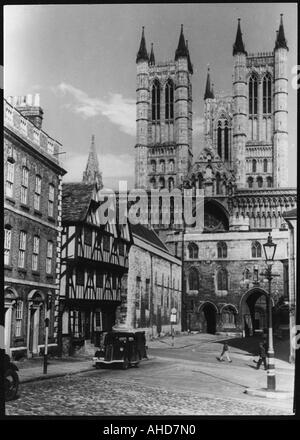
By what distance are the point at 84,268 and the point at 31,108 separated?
5940mm

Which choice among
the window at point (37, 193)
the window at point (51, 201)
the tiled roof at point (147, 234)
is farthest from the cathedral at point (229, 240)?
the window at point (37, 193)

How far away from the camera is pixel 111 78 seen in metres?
17.8

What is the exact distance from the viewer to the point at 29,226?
1803 centimetres

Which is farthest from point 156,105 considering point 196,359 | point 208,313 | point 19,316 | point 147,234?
point 19,316

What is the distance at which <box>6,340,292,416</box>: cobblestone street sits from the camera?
47.8 feet

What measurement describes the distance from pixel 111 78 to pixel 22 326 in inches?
304

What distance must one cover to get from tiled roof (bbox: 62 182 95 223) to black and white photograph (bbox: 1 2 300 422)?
0.05m

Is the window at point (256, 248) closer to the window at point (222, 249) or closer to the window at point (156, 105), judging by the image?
the window at point (222, 249)

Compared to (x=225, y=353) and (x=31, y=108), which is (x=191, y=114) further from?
(x=225, y=353)

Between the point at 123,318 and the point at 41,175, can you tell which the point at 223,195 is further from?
the point at 41,175

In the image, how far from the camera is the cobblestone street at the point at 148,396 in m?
14.6

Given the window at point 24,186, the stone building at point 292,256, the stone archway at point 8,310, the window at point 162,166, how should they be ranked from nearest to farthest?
the stone archway at point 8,310, the window at point 24,186, the stone building at point 292,256, the window at point 162,166

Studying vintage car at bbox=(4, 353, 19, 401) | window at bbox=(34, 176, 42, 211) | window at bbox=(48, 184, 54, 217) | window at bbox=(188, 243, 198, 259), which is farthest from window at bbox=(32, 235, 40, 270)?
window at bbox=(188, 243, 198, 259)

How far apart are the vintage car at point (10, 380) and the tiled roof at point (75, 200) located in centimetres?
642
